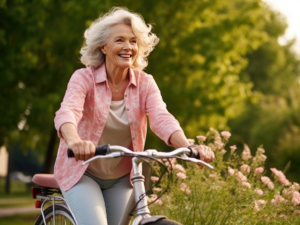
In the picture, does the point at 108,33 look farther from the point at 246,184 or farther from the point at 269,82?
the point at 269,82

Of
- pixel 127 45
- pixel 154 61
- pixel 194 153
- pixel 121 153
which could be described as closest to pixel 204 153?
pixel 194 153

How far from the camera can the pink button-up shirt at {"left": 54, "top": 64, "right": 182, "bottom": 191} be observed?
409cm

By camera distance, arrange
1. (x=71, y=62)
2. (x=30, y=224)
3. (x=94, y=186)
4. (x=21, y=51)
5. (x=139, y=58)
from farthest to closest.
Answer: (x=71, y=62) → (x=30, y=224) → (x=21, y=51) → (x=139, y=58) → (x=94, y=186)

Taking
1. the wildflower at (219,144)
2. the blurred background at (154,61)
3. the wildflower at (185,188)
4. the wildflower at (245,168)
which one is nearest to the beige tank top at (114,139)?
the wildflower at (185,188)

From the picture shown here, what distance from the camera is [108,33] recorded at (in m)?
4.31

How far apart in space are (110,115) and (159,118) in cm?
30

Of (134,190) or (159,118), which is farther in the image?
(159,118)

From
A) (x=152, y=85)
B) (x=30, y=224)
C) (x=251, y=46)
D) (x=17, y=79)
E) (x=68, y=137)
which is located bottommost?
(x=30, y=224)

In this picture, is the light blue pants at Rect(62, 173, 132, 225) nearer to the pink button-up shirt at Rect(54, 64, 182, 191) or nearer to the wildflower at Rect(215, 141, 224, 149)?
the pink button-up shirt at Rect(54, 64, 182, 191)

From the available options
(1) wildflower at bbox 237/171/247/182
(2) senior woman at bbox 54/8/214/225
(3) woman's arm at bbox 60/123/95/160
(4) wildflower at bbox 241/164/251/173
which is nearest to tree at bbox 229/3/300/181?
(4) wildflower at bbox 241/164/251/173

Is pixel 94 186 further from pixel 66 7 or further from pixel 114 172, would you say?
pixel 66 7

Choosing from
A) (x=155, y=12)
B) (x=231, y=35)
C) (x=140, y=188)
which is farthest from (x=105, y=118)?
(x=231, y=35)

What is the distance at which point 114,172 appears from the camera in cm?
424

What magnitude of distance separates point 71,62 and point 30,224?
415 cm
